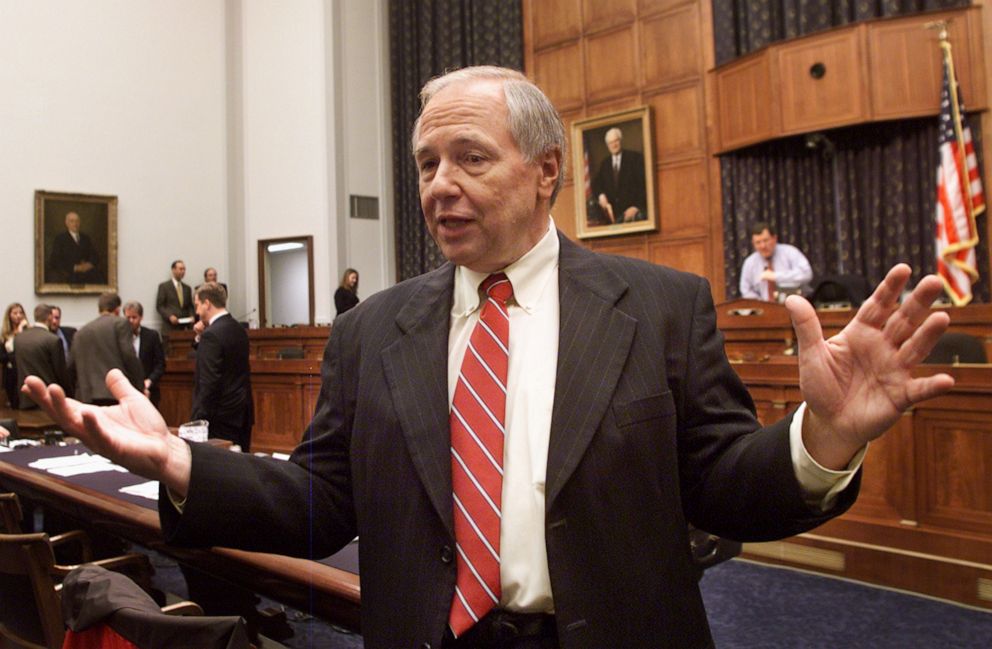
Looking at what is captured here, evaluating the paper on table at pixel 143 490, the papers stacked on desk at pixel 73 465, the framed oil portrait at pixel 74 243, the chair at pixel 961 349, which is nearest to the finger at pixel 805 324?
the paper on table at pixel 143 490

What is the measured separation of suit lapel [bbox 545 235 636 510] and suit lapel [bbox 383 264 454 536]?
0.17 meters

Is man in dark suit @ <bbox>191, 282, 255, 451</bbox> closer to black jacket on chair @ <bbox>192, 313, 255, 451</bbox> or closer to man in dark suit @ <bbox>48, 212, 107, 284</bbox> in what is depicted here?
black jacket on chair @ <bbox>192, 313, 255, 451</bbox>

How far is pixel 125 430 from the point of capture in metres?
1.18

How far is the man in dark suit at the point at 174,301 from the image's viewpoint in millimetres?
11398

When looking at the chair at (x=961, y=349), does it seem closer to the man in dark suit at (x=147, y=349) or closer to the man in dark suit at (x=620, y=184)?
the man in dark suit at (x=620, y=184)

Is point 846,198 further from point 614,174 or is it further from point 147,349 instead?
point 147,349

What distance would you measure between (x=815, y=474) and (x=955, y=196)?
6.81 metres

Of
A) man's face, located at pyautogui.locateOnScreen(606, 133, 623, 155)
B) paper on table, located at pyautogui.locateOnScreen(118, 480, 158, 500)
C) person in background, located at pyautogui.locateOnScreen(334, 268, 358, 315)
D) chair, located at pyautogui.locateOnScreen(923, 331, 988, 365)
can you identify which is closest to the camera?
paper on table, located at pyautogui.locateOnScreen(118, 480, 158, 500)

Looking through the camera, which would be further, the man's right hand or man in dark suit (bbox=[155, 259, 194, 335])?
man in dark suit (bbox=[155, 259, 194, 335])

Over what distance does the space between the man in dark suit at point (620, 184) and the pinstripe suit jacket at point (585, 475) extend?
8.47 metres

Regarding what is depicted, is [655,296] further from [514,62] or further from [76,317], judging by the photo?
[76,317]

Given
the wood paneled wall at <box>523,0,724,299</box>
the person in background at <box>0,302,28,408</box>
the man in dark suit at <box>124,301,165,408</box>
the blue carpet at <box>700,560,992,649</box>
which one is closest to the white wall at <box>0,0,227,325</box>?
the person in background at <box>0,302,28,408</box>

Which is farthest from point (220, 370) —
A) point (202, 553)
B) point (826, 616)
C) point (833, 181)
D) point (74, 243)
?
point (74, 243)

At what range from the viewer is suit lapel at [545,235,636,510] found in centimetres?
117
